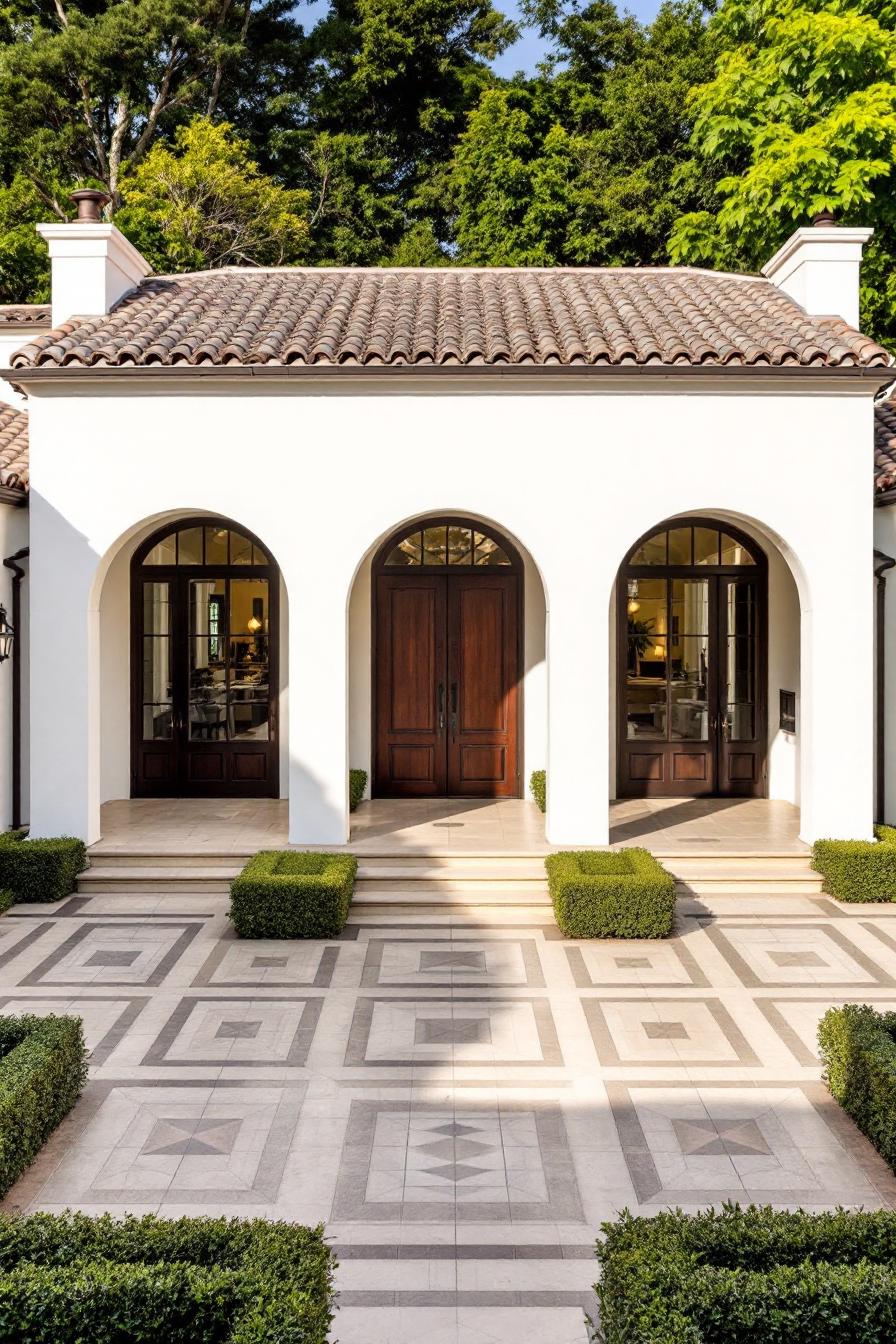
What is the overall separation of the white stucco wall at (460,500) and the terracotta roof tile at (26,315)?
552 centimetres

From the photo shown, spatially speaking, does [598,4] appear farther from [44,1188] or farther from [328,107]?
[44,1188]

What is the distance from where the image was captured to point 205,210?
2616 cm

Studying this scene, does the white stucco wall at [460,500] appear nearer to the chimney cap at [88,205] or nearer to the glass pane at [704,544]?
the glass pane at [704,544]

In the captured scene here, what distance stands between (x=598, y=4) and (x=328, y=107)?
8.22 meters

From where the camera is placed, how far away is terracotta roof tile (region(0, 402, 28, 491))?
12148mm

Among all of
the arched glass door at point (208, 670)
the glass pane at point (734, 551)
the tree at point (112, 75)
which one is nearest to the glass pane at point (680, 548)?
the glass pane at point (734, 551)

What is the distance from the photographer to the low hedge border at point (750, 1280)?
3.92 m

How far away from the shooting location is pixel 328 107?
31547 millimetres

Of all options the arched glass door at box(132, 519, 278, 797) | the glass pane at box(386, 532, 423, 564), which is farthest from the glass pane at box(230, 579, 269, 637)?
the glass pane at box(386, 532, 423, 564)

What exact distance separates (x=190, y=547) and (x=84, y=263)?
3649 millimetres

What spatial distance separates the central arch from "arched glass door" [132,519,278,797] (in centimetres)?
150

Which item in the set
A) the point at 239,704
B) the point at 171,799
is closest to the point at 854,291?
the point at 239,704

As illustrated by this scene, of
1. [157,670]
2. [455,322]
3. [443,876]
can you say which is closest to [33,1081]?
[443,876]

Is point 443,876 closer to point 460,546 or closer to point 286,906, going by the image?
point 286,906
